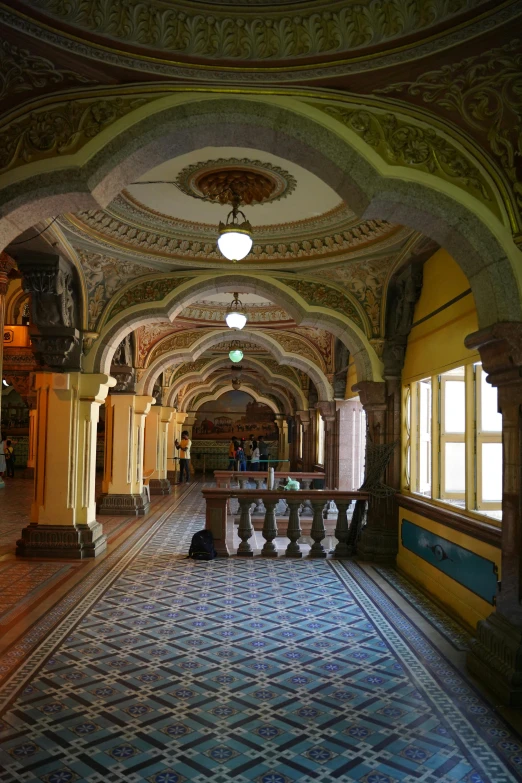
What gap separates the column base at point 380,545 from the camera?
305 inches

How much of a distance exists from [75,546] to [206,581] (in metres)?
2.10

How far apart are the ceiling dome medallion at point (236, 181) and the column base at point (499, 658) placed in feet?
13.3

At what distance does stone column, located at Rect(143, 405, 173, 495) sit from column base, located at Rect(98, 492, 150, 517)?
14.0 feet

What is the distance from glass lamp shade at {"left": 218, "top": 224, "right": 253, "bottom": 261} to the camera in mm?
5184

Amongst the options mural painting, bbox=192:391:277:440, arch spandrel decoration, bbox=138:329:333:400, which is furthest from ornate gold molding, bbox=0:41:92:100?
mural painting, bbox=192:391:277:440

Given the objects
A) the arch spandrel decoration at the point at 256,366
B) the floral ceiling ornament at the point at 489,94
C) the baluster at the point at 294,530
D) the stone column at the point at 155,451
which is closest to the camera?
the floral ceiling ornament at the point at 489,94

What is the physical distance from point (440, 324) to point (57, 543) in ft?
17.2

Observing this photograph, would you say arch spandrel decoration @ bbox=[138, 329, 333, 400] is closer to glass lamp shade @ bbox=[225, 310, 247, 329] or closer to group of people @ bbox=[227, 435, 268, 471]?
glass lamp shade @ bbox=[225, 310, 247, 329]

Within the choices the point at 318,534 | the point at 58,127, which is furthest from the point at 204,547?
the point at 58,127

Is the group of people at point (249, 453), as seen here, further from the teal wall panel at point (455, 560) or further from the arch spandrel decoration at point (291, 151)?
the arch spandrel decoration at point (291, 151)

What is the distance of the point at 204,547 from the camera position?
7.70m

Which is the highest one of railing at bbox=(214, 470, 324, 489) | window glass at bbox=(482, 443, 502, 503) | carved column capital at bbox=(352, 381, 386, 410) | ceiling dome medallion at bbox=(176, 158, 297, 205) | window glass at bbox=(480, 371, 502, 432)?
ceiling dome medallion at bbox=(176, 158, 297, 205)

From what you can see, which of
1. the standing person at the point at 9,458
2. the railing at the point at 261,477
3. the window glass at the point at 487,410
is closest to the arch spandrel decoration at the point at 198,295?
the window glass at the point at 487,410

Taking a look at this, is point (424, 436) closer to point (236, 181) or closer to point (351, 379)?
point (236, 181)
